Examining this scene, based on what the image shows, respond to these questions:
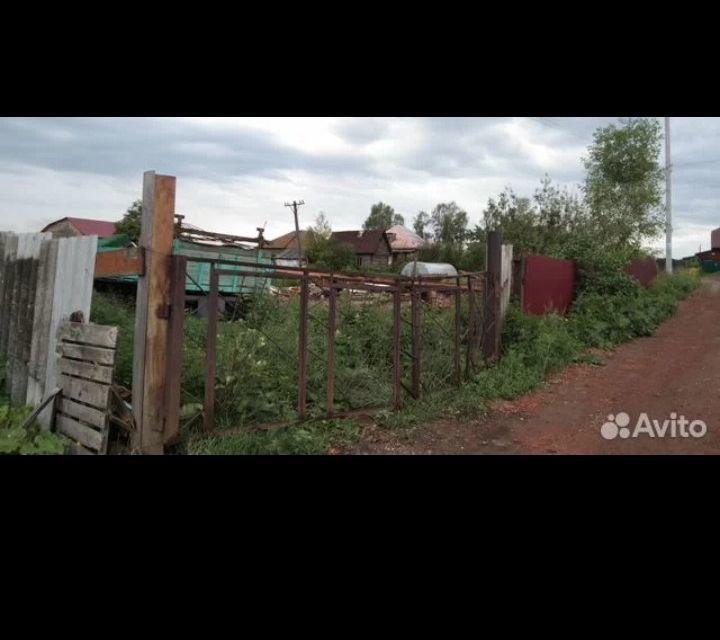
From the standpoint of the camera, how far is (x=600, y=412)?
6.52 meters

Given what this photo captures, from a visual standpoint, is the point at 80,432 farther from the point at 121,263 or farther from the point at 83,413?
the point at 121,263

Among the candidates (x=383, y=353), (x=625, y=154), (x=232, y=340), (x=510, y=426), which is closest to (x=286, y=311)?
(x=383, y=353)

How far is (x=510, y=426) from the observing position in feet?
20.1

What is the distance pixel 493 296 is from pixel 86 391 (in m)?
6.19

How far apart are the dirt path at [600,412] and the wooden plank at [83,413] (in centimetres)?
221

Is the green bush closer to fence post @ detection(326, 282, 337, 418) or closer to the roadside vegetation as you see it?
the roadside vegetation

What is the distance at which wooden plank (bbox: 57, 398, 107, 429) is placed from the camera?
435cm

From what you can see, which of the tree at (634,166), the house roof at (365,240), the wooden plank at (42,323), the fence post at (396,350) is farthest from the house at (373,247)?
the wooden plank at (42,323)

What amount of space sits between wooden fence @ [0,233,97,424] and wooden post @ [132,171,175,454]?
878 mm

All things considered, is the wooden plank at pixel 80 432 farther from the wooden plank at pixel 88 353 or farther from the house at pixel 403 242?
the house at pixel 403 242

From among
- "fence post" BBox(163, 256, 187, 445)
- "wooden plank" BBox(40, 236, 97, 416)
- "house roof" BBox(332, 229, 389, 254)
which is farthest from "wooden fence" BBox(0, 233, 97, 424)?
"house roof" BBox(332, 229, 389, 254)

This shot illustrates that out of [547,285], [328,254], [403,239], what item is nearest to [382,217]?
[403,239]

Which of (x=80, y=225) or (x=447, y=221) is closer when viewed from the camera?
(x=80, y=225)

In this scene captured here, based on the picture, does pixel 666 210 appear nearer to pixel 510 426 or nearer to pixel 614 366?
pixel 614 366
